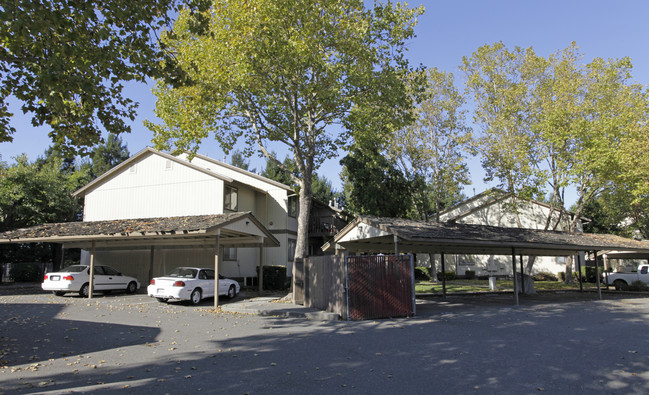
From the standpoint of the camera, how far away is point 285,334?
10.5 metres

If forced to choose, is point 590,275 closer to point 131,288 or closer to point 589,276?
point 589,276

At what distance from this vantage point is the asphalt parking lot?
20.0 ft

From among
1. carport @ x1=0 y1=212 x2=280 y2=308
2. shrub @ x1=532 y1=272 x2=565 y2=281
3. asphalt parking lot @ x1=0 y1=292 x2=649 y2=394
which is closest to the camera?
asphalt parking lot @ x1=0 y1=292 x2=649 y2=394

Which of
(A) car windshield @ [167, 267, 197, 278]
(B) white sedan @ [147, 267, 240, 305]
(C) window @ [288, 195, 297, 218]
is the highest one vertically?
(C) window @ [288, 195, 297, 218]

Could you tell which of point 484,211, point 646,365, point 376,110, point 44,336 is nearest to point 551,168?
point 484,211

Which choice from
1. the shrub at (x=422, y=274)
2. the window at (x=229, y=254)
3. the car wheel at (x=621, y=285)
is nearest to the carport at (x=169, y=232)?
the window at (x=229, y=254)

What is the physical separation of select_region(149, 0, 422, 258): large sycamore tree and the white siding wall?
637cm

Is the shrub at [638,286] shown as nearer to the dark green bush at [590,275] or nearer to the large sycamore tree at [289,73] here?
the dark green bush at [590,275]

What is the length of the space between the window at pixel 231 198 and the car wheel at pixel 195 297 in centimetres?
849

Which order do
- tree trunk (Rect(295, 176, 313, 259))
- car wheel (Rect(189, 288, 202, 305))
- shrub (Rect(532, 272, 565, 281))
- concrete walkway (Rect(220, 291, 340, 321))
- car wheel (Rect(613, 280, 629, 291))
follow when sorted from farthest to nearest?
1. shrub (Rect(532, 272, 565, 281))
2. car wheel (Rect(613, 280, 629, 291))
3. tree trunk (Rect(295, 176, 313, 259))
4. car wheel (Rect(189, 288, 202, 305))
5. concrete walkway (Rect(220, 291, 340, 321))

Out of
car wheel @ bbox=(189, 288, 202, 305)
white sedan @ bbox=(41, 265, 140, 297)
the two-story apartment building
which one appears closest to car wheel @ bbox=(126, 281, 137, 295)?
white sedan @ bbox=(41, 265, 140, 297)

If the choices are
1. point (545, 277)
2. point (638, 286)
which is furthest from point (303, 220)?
point (545, 277)

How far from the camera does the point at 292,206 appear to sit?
96.0 ft

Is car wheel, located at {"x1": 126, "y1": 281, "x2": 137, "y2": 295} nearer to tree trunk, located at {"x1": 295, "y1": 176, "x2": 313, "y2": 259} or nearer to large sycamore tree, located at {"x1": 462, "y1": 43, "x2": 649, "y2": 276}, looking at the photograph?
tree trunk, located at {"x1": 295, "y1": 176, "x2": 313, "y2": 259}
